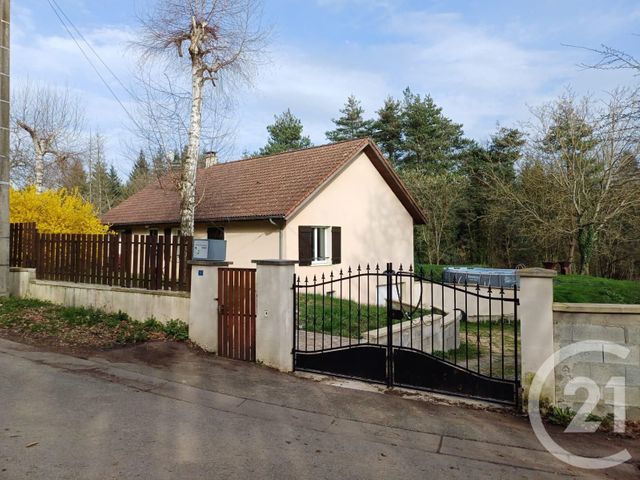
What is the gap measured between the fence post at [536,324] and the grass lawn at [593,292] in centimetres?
1075

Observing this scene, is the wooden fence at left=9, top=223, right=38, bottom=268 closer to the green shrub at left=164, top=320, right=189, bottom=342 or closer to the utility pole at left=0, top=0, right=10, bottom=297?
the utility pole at left=0, top=0, right=10, bottom=297

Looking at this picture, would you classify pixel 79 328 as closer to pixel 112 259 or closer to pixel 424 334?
pixel 112 259

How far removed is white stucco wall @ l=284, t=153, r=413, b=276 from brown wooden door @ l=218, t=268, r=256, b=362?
25.1 ft

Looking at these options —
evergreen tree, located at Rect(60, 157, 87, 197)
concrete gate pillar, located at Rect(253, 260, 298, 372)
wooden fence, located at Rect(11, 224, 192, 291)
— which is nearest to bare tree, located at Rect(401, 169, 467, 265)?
evergreen tree, located at Rect(60, 157, 87, 197)

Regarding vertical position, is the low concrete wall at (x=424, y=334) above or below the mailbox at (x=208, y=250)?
below

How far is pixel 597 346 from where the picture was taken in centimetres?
478

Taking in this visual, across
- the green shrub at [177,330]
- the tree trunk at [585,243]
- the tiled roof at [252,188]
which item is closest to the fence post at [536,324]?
the green shrub at [177,330]

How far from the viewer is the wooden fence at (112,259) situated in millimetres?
8602

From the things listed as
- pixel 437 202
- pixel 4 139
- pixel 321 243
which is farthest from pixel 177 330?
pixel 437 202

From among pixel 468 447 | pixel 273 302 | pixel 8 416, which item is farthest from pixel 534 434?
pixel 8 416

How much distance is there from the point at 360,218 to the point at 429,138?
878 inches

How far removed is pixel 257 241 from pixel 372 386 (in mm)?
10374

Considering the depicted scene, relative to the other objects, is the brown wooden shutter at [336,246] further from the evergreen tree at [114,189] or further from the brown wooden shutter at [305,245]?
the evergreen tree at [114,189]

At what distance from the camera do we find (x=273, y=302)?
21.6ft
